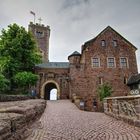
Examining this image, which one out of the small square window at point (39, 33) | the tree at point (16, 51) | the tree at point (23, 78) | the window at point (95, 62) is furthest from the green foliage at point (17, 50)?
the small square window at point (39, 33)

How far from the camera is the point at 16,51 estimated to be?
2277cm

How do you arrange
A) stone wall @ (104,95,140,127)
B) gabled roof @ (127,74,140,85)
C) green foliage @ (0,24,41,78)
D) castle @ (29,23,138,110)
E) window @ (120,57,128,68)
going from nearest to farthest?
1. stone wall @ (104,95,140,127)
2. gabled roof @ (127,74,140,85)
3. green foliage @ (0,24,41,78)
4. castle @ (29,23,138,110)
5. window @ (120,57,128,68)

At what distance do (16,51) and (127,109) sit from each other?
63.1 ft

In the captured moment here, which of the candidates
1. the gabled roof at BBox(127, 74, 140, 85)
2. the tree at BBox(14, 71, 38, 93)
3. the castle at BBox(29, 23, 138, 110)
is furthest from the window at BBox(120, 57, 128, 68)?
the tree at BBox(14, 71, 38, 93)

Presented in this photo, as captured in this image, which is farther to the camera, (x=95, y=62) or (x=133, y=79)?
(x=95, y=62)

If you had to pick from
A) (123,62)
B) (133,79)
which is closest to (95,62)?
(123,62)

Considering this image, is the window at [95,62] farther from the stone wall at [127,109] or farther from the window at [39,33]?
the window at [39,33]

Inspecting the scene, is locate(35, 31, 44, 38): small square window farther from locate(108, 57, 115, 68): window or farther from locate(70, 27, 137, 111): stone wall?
locate(108, 57, 115, 68): window

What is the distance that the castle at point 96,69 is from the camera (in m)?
23.5

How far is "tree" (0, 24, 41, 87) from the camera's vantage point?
72.9ft

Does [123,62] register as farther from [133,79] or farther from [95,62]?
[95,62]

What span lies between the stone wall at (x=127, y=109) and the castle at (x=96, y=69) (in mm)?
14219

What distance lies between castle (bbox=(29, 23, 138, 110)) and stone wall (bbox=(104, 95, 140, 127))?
1422 cm

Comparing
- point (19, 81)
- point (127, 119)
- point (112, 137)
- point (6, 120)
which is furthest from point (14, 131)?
point (19, 81)
